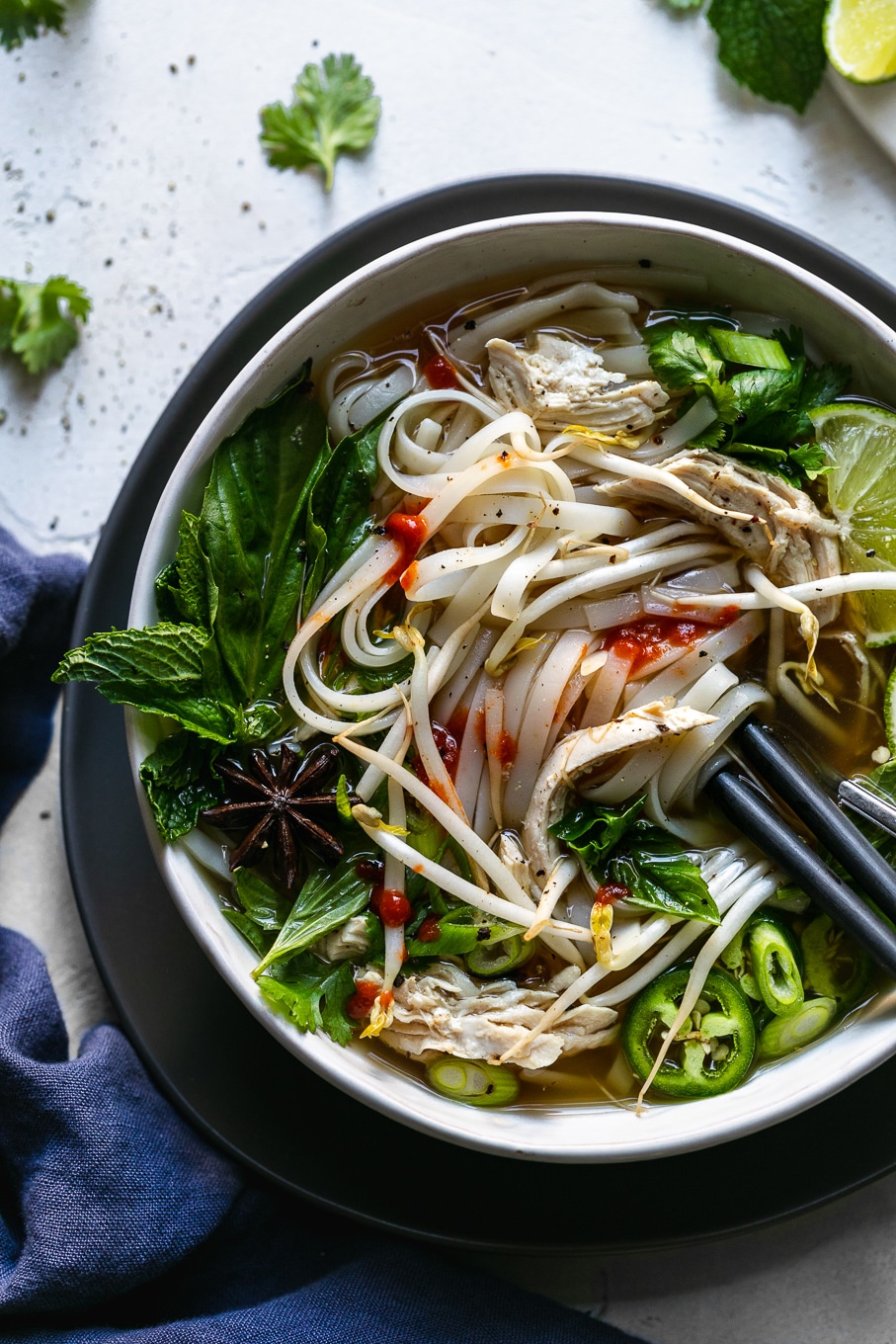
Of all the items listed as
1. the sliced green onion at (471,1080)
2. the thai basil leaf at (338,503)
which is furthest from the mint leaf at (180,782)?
the sliced green onion at (471,1080)

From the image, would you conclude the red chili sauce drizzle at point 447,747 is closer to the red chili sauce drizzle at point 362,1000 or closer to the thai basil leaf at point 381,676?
the thai basil leaf at point 381,676

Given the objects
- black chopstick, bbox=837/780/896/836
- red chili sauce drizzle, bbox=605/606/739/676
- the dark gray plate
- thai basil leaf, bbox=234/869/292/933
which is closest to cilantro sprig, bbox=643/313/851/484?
the dark gray plate

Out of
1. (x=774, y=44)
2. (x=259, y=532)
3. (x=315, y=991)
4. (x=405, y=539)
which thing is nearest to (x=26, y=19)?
(x=259, y=532)

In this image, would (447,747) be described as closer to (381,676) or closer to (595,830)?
(381,676)

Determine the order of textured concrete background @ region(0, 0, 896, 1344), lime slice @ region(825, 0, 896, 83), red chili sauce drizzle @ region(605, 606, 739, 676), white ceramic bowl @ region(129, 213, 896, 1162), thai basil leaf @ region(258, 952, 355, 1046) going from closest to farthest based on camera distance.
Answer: white ceramic bowl @ region(129, 213, 896, 1162)
thai basil leaf @ region(258, 952, 355, 1046)
red chili sauce drizzle @ region(605, 606, 739, 676)
lime slice @ region(825, 0, 896, 83)
textured concrete background @ region(0, 0, 896, 1344)

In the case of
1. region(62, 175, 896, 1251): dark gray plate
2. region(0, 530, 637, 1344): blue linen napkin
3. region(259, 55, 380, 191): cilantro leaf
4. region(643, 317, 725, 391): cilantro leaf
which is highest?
region(259, 55, 380, 191): cilantro leaf

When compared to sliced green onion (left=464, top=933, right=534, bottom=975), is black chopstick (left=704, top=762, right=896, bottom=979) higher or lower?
higher

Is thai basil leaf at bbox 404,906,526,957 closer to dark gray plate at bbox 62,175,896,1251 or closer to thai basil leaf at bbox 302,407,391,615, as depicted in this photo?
dark gray plate at bbox 62,175,896,1251

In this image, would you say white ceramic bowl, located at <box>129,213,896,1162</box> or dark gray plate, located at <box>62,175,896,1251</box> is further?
dark gray plate, located at <box>62,175,896,1251</box>
